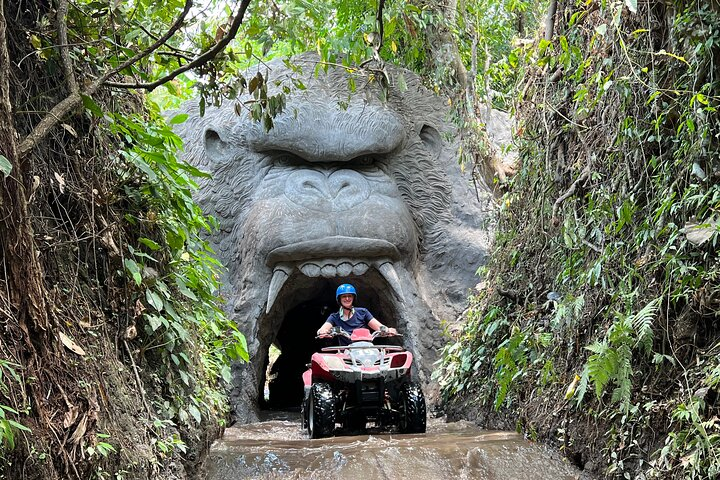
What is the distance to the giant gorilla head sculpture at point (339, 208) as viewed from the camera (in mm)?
9844

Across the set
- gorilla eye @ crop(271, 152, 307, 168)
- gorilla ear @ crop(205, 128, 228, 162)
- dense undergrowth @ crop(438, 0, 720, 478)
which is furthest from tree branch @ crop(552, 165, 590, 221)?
gorilla ear @ crop(205, 128, 228, 162)

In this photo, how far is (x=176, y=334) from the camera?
17.1 ft

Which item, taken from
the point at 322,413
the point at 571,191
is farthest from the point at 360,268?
the point at 571,191

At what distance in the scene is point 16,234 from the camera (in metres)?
3.55

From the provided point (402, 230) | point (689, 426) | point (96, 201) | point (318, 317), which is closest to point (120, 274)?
point (96, 201)

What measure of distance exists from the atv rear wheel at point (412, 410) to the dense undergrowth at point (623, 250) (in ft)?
2.25

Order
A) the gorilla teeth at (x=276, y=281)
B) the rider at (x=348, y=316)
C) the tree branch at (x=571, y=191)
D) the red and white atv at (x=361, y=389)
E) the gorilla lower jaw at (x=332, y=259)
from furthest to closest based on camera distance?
the gorilla teeth at (x=276, y=281), the gorilla lower jaw at (x=332, y=259), the rider at (x=348, y=316), the red and white atv at (x=361, y=389), the tree branch at (x=571, y=191)

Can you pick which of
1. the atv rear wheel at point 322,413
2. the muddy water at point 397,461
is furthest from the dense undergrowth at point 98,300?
the atv rear wheel at point 322,413

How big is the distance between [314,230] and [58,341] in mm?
6001

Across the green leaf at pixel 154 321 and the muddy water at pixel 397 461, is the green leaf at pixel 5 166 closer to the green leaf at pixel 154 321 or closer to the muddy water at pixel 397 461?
the green leaf at pixel 154 321

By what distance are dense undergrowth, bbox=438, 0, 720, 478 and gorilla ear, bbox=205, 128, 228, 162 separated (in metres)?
4.34

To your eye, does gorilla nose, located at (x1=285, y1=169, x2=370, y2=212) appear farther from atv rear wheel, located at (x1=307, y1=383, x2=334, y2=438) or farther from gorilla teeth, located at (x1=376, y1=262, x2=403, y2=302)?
atv rear wheel, located at (x1=307, y1=383, x2=334, y2=438)

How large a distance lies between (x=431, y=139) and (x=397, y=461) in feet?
20.4

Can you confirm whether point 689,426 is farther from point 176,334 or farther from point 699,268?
point 176,334
